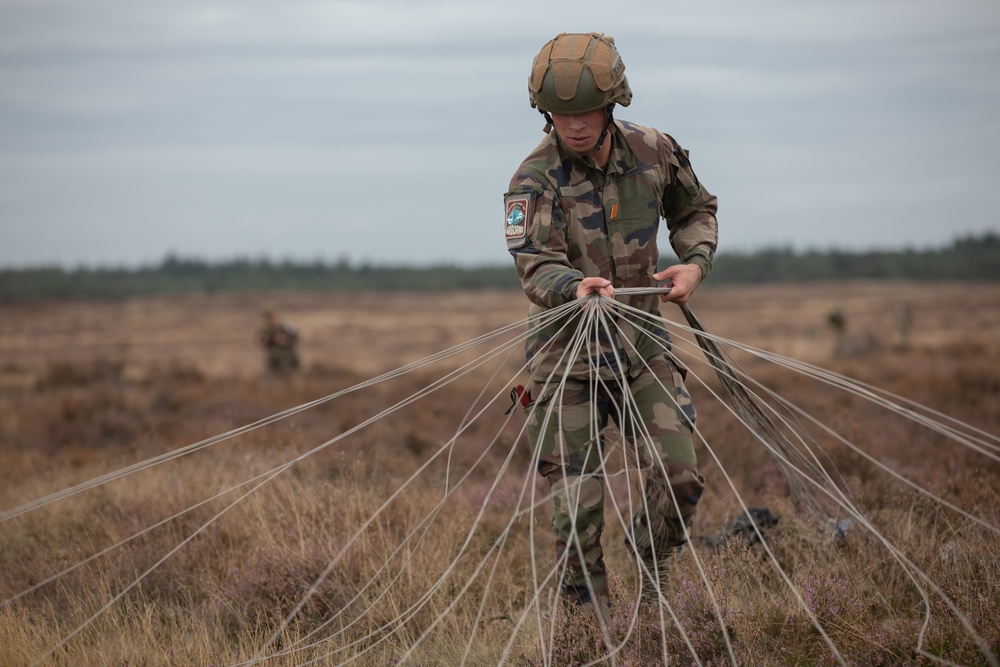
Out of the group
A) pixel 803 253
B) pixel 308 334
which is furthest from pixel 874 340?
pixel 803 253

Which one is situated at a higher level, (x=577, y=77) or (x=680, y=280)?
(x=577, y=77)

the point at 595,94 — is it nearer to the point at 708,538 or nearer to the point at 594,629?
the point at 594,629

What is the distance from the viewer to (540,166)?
376 cm

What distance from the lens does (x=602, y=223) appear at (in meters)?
3.79

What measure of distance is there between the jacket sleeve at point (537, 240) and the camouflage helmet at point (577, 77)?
1.03 feet

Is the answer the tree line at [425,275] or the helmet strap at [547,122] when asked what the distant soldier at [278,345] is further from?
the tree line at [425,275]

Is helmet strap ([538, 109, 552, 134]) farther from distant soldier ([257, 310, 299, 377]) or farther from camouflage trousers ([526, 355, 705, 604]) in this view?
distant soldier ([257, 310, 299, 377])

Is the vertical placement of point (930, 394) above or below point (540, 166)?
below

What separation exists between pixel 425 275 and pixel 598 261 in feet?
377

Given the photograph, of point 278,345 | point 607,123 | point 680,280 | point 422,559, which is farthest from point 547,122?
point 278,345

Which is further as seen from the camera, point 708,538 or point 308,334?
point 308,334

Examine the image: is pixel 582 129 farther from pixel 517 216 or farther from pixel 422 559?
pixel 422 559

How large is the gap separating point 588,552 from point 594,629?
0.33 meters

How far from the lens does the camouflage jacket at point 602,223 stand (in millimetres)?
3674
